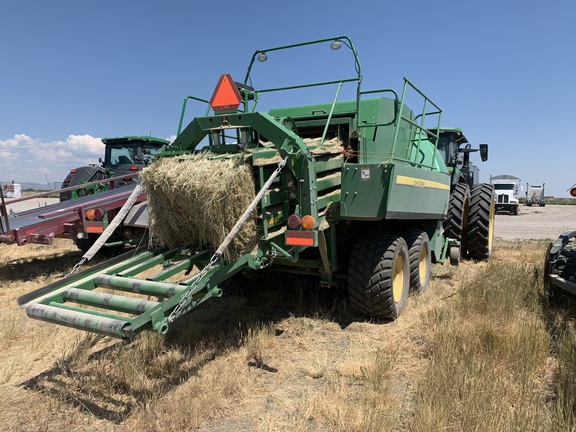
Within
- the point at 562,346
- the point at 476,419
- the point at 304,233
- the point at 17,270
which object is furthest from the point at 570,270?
the point at 17,270

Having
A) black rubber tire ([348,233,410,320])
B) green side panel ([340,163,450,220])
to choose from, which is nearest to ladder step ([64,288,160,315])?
green side panel ([340,163,450,220])

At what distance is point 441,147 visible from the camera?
26.8 feet

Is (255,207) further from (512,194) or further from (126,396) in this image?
(512,194)

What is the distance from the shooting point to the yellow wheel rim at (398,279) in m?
4.61

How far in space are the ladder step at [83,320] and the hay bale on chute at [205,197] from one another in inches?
41.1

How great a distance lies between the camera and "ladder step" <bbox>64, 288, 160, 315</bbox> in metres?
2.83

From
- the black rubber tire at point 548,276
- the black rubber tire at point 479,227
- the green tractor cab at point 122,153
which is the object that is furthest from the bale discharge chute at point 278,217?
the green tractor cab at point 122,153

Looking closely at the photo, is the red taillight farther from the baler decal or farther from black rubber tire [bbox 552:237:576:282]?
black rubber tire [bbox 552:237:576:282]

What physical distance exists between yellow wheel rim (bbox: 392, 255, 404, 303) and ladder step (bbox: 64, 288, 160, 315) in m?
2.70

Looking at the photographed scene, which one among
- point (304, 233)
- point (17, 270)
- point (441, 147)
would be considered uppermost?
point (441, 147)

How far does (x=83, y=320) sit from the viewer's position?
2.70 m

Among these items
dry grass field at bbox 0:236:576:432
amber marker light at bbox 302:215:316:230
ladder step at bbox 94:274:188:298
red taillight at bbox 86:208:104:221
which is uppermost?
amber marker light at bbox 302:215:316:230

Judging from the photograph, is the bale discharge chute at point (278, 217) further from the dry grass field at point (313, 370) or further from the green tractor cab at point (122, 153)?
the green tractor cab at point (122, 153)

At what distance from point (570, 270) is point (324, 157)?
8.70ft
